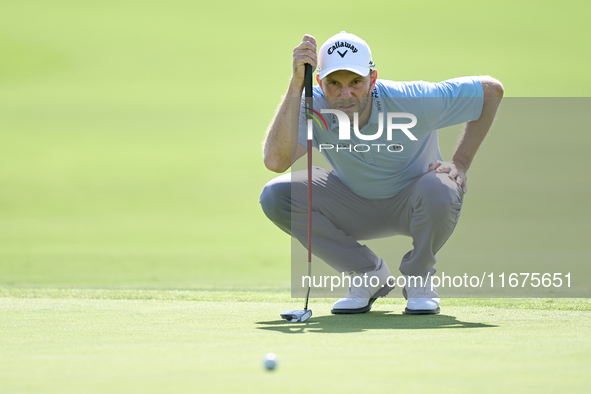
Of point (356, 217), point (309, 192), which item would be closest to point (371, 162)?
point (356, 217)

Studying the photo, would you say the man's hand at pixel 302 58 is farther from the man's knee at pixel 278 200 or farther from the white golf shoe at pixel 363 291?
the white golf shoe at pixel 363 291

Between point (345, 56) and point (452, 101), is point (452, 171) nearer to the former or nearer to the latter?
point (452, 101)

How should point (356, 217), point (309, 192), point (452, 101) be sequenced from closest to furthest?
point (309, 192)
point (452, 101)
point (356, 217)

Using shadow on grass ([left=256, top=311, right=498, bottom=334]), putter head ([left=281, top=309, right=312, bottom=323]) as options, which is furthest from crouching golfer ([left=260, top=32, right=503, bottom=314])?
putter head ([left=281, top=309, right=312, bottom=323])

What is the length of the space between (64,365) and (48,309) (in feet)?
4.08

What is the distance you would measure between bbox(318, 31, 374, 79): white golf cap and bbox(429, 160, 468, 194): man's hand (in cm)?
49

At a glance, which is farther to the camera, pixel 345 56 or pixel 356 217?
pixel 356 217

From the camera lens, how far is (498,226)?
13.9ft

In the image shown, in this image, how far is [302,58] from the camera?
2484mm

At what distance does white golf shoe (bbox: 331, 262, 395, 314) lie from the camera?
2.66m

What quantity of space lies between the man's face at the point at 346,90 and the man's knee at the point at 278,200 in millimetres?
409

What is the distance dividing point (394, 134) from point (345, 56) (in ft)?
1.35

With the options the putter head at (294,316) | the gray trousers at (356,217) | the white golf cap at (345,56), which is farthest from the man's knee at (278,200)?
the putter head at (294,316)

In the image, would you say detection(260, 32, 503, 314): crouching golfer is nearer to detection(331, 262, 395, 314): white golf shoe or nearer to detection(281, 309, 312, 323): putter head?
detection(331, 262, 395, 314): white golf shoe
